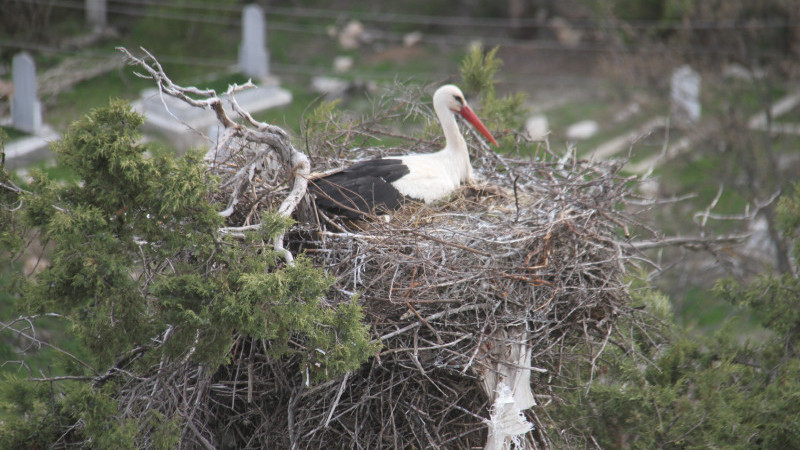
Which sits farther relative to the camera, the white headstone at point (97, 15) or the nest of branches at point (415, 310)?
the white headstone at point (97, 15)

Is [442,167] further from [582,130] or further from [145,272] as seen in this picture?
[582,130]

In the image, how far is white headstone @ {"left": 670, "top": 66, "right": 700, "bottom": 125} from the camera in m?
12.7

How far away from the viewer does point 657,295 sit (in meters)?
6.09

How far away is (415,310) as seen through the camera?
4.09m

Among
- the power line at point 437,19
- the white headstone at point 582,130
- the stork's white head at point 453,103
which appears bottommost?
the white headstone at point 582,130

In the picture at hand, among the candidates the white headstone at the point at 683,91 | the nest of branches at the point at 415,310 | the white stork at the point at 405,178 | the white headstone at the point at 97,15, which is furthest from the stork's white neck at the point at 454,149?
the white headstone at the point at 97,15

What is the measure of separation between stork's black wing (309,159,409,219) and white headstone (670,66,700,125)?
28.3 ft

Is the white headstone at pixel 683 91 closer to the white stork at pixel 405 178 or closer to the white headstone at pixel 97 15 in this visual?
the white stork at pixel 405 178

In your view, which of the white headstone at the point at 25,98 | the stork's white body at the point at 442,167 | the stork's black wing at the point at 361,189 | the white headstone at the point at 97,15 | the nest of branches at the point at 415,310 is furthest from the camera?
the white headstone at the point at 97,15

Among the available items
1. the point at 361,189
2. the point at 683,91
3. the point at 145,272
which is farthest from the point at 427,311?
the point at 683,91

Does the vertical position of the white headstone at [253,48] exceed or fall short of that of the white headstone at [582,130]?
it exceeds it

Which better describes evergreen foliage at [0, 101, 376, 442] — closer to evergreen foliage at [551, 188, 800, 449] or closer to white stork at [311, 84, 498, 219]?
white stork at [311, 84, 498, 219]

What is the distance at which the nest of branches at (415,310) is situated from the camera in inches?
166

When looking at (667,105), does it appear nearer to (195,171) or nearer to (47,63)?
(47,63)
